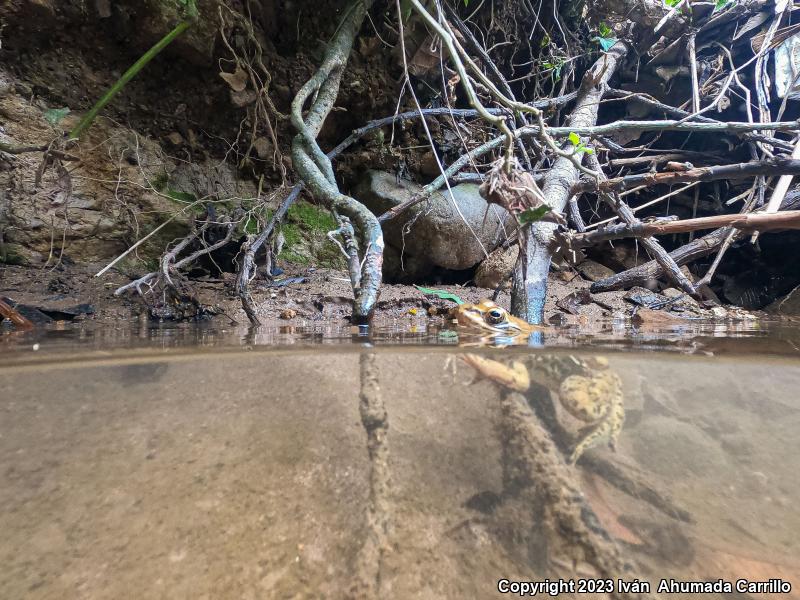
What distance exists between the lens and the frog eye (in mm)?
2115

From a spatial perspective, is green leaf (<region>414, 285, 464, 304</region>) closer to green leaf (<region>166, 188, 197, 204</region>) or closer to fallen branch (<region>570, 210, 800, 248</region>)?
fallen branch (<region>570, 210, 800, 248</region>)

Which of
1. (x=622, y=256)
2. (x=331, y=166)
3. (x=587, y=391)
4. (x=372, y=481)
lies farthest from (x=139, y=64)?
(x=622, y=256)

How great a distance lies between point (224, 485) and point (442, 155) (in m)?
4.13

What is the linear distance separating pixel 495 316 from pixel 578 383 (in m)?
1.10

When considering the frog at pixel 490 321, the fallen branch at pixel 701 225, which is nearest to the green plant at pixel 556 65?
the fallen branch at pixel 701 225

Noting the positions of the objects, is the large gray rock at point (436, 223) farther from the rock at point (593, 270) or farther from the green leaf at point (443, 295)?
the rock at point (593, 270)

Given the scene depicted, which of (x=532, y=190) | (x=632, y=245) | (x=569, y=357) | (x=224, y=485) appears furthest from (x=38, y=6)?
(x=632, y=245)

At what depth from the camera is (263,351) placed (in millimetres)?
1363

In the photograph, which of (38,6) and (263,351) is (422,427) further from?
(38,6)

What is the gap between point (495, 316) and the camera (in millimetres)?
2127

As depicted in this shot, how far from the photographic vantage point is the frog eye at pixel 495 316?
2.12 metres

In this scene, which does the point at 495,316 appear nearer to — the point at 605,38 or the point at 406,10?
the point at 406,10

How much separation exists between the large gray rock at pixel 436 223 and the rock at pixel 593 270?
1.03 metres

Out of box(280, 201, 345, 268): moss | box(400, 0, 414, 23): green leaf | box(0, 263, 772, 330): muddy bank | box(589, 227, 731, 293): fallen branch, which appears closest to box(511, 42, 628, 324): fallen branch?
box(0, 263, 772, 330): muddy bank
